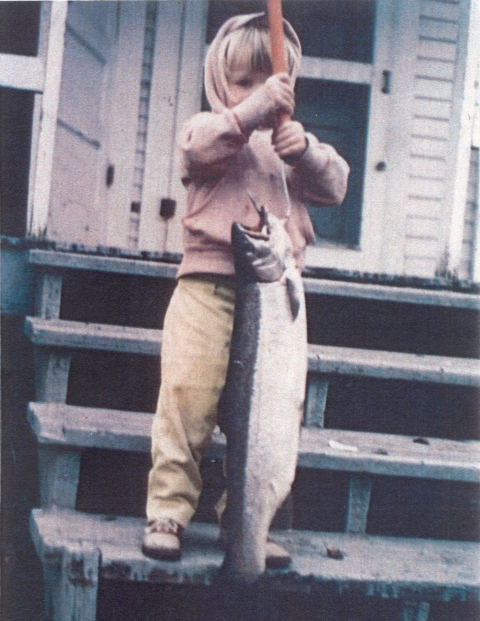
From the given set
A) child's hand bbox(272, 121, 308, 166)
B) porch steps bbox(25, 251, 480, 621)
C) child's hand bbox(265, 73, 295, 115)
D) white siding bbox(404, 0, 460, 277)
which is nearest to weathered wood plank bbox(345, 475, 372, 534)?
porch steps bbox(25, 251, 480, 621)

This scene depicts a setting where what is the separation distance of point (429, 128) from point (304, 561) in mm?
3569

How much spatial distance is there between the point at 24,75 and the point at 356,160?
2.38 m

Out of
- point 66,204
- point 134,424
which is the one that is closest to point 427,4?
point 66,204

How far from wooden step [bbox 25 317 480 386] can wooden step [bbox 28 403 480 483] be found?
23cm

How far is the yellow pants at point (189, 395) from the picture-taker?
5.88ft

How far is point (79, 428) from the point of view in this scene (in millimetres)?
2010

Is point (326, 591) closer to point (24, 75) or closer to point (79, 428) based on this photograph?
point (79, 428)

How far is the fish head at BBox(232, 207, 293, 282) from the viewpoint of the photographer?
162cm

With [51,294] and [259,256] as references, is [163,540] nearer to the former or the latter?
[259,256]

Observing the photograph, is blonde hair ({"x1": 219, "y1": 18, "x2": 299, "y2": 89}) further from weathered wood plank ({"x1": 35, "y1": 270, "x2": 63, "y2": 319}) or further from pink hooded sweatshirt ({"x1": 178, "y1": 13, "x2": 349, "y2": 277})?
weathered wood plank ({"x1": 35, "y1": 270, "x2": 63, "y2": 319})

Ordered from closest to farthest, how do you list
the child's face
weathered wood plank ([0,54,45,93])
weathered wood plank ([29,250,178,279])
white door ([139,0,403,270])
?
the child's face → weathered wood plank ([29,250,178,279]) → weathered wood plank ([0,54,45,93]) → white door ([139,0,403,270])

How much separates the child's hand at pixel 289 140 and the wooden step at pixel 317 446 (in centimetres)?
88

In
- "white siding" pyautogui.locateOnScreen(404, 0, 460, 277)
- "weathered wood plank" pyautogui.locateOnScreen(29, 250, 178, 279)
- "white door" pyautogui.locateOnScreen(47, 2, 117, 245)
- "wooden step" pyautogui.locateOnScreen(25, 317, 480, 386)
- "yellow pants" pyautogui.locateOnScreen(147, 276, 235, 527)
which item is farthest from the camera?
"white siding" pyautogui.locateOnScreen(404, 0, 460, 277)

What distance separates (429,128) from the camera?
15.1 ft
